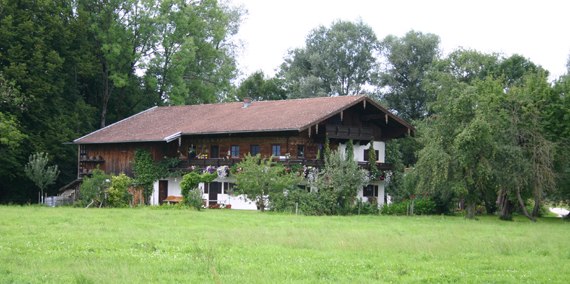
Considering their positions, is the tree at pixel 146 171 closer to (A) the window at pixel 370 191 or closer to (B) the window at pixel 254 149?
(B) the window at pixel 254 149

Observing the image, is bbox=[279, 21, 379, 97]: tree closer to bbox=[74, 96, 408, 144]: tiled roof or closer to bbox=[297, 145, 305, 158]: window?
bbox=[74, 96, 408, 144]: tiled roof

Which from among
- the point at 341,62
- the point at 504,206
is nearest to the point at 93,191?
the point at 504,206

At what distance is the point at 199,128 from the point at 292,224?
20.8 metres

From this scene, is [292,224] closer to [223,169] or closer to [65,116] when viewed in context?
[223,169]

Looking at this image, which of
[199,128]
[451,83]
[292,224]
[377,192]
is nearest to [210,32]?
[199,128]

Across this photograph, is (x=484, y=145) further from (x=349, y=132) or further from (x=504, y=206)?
(x=349, y=132)

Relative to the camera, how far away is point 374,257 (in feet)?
57.2

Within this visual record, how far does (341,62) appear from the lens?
68938 mm

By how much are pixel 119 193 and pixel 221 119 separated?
882 centimetres

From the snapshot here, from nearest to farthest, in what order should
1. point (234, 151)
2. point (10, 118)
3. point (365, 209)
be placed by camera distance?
point (365, 209)
point (234, 151)
point (10, 118)

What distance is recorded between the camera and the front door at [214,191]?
1828 inches

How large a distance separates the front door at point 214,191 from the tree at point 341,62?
2326 centimetres

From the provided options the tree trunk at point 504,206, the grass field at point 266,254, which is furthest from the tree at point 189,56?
the grass field at point 266,254

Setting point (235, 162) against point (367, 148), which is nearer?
point (235, 162)
